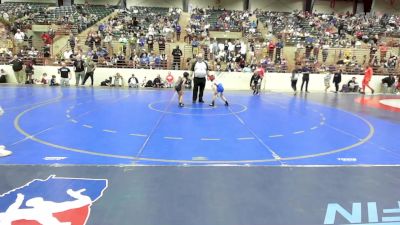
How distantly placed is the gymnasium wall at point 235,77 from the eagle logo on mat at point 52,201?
1748 centimetres

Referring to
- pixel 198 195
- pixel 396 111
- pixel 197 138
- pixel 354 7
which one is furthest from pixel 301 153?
pixel 354 7

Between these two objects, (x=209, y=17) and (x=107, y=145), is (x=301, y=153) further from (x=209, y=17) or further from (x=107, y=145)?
(x=209, y=17)

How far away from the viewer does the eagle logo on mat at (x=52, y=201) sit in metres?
3.77

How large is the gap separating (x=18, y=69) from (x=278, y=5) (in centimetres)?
3016

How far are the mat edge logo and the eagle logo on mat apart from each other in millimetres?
2682

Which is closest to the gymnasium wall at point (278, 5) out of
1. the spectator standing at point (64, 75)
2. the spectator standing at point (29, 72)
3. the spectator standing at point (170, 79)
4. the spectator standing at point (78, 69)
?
the spectator standing at point (170, 79)

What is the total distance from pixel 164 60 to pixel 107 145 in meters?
16.4

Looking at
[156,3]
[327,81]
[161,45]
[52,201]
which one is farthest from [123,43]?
[52,201]

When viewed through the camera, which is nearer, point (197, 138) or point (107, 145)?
point (107, 145)

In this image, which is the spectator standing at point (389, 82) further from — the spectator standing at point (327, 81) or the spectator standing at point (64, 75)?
the spectator standing at point (64, 75)

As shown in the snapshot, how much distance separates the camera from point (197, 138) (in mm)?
7988

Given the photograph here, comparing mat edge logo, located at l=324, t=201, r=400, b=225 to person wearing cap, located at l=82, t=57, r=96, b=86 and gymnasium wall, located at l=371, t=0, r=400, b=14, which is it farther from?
gymnasium wall, located at l=371, t=0, r=400, b=14

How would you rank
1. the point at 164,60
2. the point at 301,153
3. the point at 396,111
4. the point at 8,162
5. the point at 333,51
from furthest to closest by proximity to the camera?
the point at 333,51 < the point at 164,60 < the point at 396,111 < the point at 301,153 < the point at 8,162

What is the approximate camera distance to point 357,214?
4129 mm
